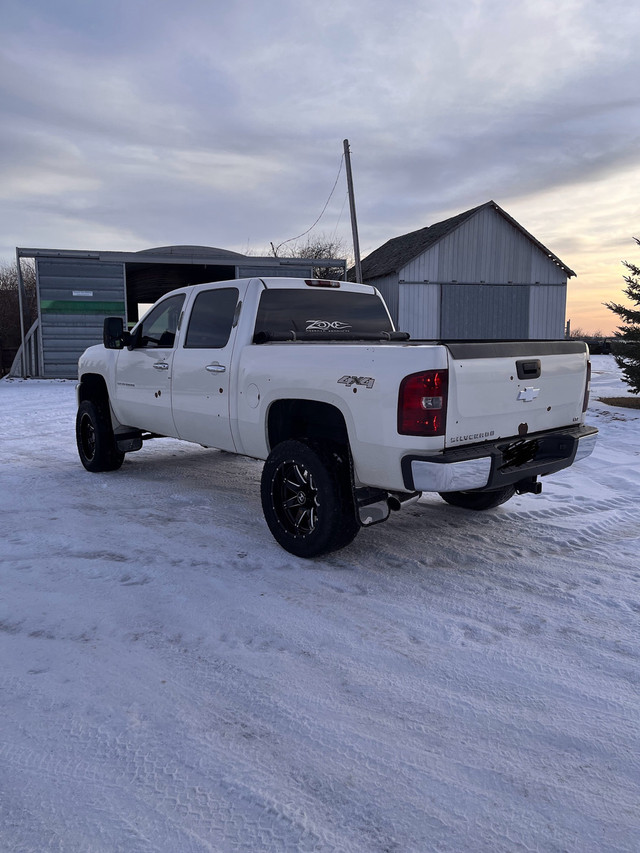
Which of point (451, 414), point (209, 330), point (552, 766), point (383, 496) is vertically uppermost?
point (209, 330)

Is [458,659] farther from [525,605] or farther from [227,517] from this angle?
[227,517]

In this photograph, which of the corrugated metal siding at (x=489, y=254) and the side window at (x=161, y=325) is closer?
the side window at (x=161, y=325)

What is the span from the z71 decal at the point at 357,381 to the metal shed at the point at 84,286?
15989mm

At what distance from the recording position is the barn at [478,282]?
2503 centimetres

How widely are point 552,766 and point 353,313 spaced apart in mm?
4148

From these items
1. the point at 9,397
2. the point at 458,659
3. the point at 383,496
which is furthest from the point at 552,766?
the point at 9,397

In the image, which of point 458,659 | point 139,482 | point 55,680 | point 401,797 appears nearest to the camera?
point 401,797

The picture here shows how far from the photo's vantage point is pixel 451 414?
3.76 meters

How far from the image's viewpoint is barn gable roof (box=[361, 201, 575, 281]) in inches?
982

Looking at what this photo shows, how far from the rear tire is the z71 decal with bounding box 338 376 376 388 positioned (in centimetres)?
200

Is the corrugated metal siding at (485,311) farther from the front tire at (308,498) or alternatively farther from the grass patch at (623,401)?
the front tire at (308,498)

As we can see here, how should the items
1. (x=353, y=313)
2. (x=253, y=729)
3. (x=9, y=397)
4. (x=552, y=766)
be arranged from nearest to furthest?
1. (x=552, y=766)
2. (x=253, y=729)
3. (x=353, y=313)
4. (x=9, y=397)

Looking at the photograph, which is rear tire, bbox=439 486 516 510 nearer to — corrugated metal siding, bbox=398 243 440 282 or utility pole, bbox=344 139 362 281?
utility pole, bbox=344 139 362 281

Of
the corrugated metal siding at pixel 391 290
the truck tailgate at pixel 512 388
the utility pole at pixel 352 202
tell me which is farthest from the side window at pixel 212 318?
the corrugated metal siding at pixel 391 290
